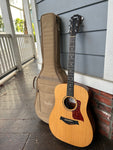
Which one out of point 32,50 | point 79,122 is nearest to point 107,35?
point 79,122

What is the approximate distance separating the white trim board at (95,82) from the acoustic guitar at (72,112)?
0.15m

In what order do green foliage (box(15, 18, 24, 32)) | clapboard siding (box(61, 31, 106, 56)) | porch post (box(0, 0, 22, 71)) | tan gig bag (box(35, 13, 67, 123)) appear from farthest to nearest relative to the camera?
green foliage (box(15, 18, 24, 32)) → porch post (box(0, 0, 22, 71)) → tan gig bag (box(35, 13, 67, 123)) → clapboard siding (box(61, 31, 106, 56))

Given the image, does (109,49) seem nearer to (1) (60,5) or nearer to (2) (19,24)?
(1) (60,5)

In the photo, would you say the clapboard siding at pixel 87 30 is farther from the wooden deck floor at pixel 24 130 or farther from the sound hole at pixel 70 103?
the wooden deck floor at pixel 24 130

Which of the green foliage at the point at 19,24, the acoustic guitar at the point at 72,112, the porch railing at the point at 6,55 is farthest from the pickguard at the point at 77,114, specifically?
the green foliage at the point at 19,24

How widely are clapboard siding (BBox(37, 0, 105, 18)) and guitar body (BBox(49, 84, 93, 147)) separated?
2.04 ft

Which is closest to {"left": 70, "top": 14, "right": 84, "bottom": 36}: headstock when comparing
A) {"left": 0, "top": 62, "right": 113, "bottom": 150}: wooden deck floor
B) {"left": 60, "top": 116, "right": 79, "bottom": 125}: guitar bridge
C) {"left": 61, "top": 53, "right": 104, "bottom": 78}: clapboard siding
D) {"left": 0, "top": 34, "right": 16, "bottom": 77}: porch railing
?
{"left": 61, "top": 53, "right": 104, "bottom": 78}: clapboard siding

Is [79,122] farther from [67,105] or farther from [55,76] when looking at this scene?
[55,76]

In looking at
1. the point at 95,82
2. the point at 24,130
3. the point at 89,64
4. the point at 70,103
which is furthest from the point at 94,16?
the point at 24,130

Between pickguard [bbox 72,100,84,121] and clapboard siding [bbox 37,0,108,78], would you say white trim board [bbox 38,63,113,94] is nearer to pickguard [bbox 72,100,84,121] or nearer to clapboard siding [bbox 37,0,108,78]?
clapboard siding [bbox 37,0,108,78]

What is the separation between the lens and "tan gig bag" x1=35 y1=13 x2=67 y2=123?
90 cm

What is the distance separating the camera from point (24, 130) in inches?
43.0

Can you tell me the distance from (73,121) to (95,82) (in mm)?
375

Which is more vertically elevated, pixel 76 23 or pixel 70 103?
pixel 76 23
